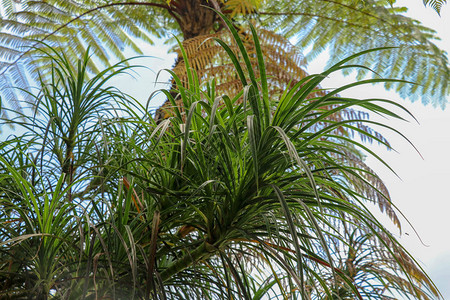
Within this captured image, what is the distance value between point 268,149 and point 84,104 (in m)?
0.47

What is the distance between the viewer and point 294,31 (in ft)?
6.91

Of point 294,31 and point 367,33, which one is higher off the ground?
point 294,31

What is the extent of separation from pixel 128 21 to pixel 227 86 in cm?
103

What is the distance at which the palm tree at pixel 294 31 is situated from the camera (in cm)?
187

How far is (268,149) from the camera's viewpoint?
0.63 m

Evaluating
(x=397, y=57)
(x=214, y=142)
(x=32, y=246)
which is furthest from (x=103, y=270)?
(x=397, y=57)

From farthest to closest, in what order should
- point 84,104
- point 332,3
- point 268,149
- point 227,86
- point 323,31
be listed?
point 323,31, point 332,3, point 227,86, point 84,104, point 268,149

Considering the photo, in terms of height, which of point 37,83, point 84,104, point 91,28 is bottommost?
point 84,104

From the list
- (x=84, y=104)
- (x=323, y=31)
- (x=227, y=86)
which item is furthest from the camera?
(x=323, y=31)

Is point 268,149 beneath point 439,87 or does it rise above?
beneath

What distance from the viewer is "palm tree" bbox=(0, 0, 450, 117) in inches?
73.6

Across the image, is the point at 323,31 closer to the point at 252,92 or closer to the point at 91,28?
the point at 91,28

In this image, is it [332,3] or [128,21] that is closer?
[332,3]

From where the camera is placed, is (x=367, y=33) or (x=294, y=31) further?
(x=294, y=31)
